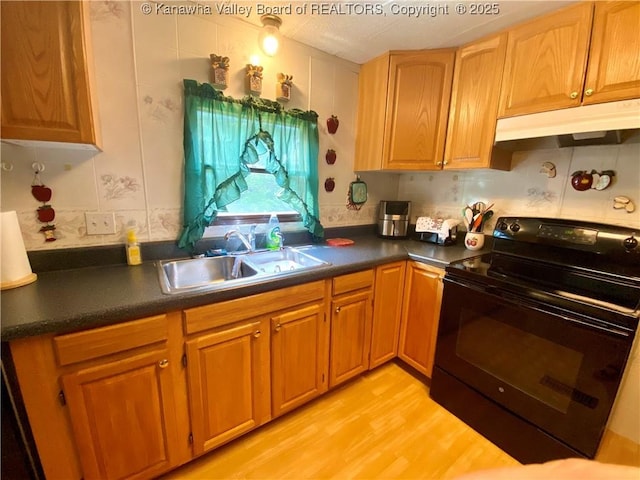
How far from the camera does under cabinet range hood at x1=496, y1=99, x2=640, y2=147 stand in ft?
3.77

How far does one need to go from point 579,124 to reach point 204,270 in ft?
6.57

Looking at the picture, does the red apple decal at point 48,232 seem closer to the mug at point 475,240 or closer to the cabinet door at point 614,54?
the mug at point 475,240

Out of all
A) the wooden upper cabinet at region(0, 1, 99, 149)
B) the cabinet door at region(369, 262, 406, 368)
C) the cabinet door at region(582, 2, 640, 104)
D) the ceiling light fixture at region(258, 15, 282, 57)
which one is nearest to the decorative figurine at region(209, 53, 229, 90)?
the ceiling light fixture at region(258, 15, 282, 57)

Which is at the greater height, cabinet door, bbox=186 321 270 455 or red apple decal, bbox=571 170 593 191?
red apple decal, bbox=571 170 593 191

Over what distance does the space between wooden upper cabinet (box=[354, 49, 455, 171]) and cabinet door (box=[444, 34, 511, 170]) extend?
0.06m

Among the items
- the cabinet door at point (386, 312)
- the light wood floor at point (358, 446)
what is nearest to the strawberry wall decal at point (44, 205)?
the light wood floor at point (358, 446)

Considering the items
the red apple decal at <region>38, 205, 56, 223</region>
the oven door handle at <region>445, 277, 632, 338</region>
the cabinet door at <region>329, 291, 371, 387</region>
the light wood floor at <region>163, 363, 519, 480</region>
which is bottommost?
the light wood floor at <region>163, 363, 519, 480</region>

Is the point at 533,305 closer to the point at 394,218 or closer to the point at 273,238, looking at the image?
the point at 394,218

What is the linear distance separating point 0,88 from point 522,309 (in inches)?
84.0

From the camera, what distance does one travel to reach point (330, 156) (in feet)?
6.62

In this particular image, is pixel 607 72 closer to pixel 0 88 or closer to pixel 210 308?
pixel 210 308

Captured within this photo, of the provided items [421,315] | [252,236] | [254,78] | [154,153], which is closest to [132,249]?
[154,153]

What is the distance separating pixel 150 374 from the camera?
1.04 metres

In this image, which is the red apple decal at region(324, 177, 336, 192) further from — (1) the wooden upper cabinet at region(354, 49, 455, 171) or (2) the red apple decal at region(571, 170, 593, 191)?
(2) the red apple decal at region(571, 170, 593, 191)
